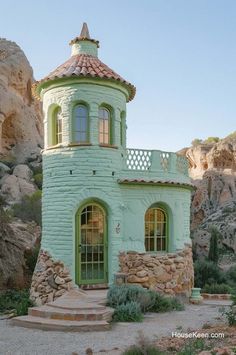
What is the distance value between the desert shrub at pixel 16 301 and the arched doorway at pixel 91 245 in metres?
1.92

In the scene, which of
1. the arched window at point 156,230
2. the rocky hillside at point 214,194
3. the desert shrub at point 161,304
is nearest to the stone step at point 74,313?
the desert shrub at point 161,304

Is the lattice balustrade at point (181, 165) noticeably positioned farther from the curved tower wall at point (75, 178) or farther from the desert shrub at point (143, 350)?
the desert shrub at point (143, 350)

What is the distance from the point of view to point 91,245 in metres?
14.0

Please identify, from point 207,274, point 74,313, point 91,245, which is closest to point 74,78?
point 91,245

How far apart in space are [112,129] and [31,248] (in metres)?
7.36

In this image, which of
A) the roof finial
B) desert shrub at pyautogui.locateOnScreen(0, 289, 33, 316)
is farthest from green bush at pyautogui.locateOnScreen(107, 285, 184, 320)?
the roof finial

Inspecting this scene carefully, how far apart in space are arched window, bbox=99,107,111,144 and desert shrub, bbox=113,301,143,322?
18.6ft

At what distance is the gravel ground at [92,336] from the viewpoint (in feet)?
28.2

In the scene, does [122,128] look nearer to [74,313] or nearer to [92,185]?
[92,185]

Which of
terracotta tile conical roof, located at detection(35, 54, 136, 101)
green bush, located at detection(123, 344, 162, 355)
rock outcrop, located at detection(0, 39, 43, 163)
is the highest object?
rock outcrop, located at detection(0, 39, 43, 163)

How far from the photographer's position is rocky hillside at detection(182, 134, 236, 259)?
30250 mm

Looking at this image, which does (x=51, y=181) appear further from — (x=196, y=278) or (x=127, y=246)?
(x=196, y=278)

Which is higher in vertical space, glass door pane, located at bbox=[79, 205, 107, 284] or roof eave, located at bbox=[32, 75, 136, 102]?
roof eave, located at bbox=[32, 75, 136, 102]

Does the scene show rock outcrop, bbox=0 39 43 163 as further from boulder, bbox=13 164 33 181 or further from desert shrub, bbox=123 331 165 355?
desert shrub, bbox=123 331 165 355
